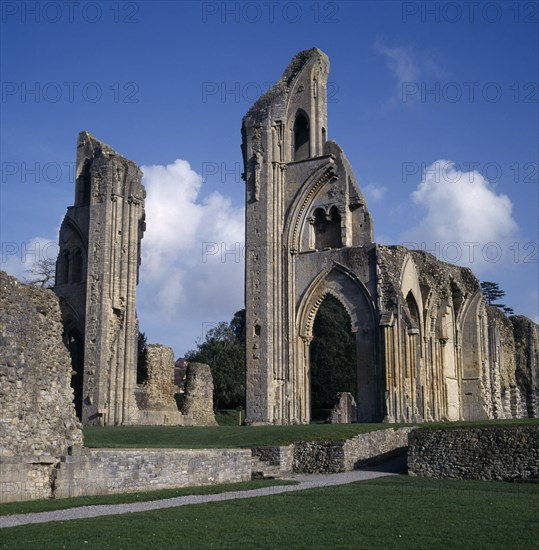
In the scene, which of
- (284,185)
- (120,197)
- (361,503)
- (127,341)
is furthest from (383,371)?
(361,503)

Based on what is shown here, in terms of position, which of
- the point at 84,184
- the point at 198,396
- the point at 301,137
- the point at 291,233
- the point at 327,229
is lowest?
the point at 198,396

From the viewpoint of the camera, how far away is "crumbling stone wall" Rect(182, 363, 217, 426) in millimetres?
35531

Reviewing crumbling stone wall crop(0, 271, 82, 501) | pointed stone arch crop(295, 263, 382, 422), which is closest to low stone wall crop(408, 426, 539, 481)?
crumbling stone wall crop(0, 271, 82, 501)

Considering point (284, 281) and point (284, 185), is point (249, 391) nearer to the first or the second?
point (284, 281)

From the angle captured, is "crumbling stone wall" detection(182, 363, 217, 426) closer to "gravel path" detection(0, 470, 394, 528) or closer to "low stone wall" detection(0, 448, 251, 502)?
"gravel path" detection(0, 470, 394, 528)

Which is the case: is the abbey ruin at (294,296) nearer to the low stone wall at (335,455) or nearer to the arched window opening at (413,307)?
the arched window opening at (413,307)

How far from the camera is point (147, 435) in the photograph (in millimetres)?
23109

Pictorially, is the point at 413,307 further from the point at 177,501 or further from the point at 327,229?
the point at 177,501

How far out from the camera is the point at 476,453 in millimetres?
16594

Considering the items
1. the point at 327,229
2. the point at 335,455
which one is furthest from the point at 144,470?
the point at 327,229

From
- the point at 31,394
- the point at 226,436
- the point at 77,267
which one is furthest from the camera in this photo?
the point at 77,267

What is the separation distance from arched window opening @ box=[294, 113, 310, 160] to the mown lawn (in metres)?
13.9

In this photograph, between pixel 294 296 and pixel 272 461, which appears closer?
pixel 272 461

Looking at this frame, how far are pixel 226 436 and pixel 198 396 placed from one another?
1496 cm
